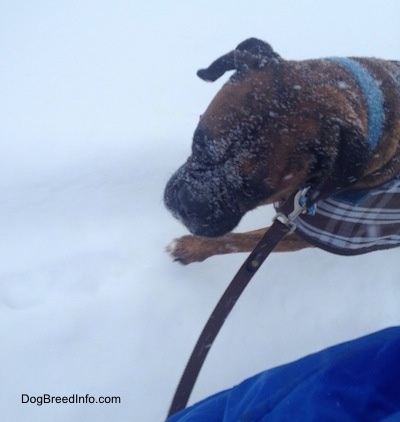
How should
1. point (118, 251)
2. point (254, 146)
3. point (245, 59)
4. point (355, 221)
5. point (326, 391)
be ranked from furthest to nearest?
1. point (118, 251)
2. point (355, 221)
3. point (245, 59)
4. point (254, 146)
5. point (326, 391)

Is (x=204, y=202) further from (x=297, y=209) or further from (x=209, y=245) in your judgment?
(x=209, y=245)

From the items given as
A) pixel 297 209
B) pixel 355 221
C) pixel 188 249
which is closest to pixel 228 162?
pixel 297 209

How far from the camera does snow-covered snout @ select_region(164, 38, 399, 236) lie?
1.29 m

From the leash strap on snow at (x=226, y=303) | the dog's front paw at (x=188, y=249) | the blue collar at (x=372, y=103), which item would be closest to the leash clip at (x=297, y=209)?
the leash strap on snow at (x=226, y=303)

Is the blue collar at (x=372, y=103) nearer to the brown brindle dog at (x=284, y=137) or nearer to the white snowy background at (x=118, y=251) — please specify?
the brown brindle dog at (x=284, y=137)

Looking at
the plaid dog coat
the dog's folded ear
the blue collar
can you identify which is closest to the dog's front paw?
the plaid dog coat

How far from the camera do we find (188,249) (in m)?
1.90

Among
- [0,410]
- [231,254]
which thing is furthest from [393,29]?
[0,410]

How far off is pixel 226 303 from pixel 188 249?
1.78 ft

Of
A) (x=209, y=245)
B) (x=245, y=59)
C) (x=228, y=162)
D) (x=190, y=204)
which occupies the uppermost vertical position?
(x=245, y=59)

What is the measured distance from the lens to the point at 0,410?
5.16 feet

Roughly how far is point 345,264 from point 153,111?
1079 mm

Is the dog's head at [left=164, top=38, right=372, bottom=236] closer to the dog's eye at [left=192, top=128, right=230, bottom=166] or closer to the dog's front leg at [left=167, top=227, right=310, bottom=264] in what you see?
the dog's eye at [left=192, top=128, right=230, bottom=166]

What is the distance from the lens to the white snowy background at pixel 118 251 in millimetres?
1695
